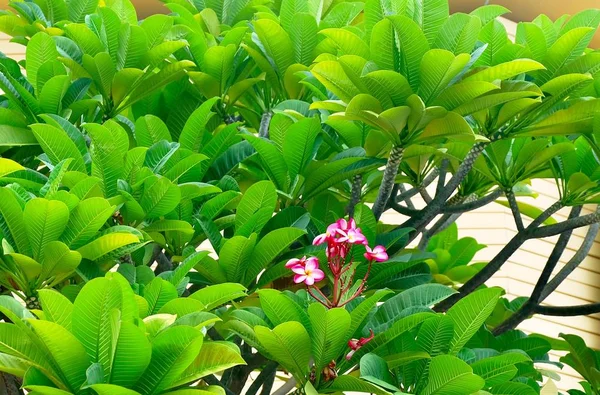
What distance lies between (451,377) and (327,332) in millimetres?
175

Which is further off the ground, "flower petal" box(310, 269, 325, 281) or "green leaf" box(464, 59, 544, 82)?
"green leaf" box(464, 59, 544, 82)

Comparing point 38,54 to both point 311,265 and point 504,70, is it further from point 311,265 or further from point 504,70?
point 504,70

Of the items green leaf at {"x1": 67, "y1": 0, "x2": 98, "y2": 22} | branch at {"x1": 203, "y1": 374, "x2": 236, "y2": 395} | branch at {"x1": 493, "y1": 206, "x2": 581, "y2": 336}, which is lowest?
branch at {"x1": 203, "y1": 374, "x2": 236, "y2": 395}

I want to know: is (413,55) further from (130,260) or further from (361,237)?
(130,260)

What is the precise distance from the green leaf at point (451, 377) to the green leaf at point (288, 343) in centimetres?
18

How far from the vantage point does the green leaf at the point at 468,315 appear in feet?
4.42

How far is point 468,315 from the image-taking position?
1.36m

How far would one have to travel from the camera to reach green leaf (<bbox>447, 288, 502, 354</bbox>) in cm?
135

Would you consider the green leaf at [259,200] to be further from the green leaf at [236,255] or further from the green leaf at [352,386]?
the green leaf at [352,386]

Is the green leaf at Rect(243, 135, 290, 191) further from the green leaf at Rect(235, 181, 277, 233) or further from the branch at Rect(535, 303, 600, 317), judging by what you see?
the branch at Rect(535, 303, 600, 317)

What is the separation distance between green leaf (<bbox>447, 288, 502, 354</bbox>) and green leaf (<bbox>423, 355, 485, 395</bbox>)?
10cm

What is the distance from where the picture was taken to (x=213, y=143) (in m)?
1.69

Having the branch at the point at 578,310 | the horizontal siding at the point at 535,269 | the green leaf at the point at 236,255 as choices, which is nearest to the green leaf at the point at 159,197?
the green leaf at the point at 236,255

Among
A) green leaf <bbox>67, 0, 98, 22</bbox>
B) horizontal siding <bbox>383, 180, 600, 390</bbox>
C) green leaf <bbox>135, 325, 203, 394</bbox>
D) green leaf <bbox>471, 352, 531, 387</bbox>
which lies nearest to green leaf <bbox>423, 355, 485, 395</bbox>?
green leaf <bbox>471, 352, 531, 387</bbox>
